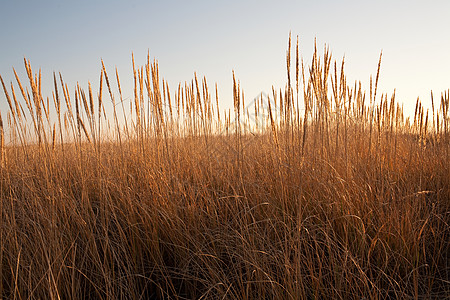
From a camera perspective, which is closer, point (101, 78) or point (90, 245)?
point (90, 245)

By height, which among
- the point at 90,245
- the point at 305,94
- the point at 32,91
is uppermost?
the point at 32,91

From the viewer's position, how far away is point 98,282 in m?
1.41

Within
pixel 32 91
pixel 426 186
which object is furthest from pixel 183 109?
pixel 426 186

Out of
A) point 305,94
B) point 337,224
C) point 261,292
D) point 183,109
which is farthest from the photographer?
point 183,109

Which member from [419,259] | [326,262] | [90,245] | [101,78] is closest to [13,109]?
[101,78]

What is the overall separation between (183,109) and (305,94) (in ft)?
4.50

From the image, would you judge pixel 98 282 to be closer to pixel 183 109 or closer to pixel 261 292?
pixel 261 292

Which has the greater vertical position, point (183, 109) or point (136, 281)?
point (183, 109)

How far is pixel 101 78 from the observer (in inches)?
84.0

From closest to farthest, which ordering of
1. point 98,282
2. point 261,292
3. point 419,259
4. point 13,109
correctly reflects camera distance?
1. point 261,292
2. point 98,282
3. point 419,259
4. point 13,109

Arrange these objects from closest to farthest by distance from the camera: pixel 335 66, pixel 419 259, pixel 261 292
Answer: pixel 261 292
pixel 419 259
pixel 335 66

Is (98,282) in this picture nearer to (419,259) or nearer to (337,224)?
(337,224)

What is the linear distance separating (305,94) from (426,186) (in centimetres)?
132

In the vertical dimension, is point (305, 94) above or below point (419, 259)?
above
